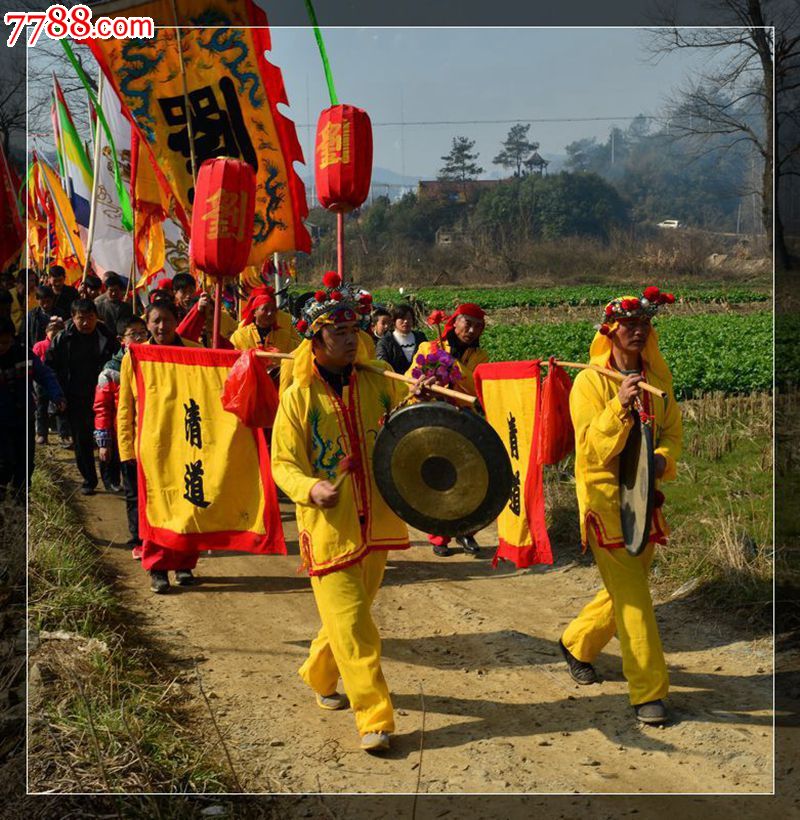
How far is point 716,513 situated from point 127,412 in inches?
163

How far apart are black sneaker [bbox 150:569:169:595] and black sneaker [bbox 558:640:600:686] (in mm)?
2702

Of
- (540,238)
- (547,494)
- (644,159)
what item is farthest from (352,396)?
(644,159)

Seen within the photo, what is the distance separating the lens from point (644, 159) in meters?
70.3

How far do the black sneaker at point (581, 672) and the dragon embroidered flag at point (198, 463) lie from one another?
186 centimetres

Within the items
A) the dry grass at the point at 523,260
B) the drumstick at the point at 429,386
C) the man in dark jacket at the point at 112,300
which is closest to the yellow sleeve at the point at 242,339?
the drumstick at the point at 429,386

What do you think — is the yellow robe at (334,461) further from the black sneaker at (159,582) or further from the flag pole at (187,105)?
the flag pole at (187,105)

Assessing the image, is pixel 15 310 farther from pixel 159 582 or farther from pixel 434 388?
pixel 434 388

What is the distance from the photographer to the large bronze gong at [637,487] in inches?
168

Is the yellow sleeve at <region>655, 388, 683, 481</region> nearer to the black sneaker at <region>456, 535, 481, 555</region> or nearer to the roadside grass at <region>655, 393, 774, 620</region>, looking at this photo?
the roadside grass at <region>655, 393, 774, 620</region>

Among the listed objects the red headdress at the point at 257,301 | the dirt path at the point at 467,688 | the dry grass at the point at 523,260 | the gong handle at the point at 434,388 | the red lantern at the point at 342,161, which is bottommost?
the dirt path at the point at 467,688

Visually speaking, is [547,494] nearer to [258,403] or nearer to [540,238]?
[258,403]

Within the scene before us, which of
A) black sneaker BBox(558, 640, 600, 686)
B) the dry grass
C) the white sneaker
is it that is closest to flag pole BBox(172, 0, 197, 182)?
black sneaker BBox(558, 640, 600, 686)

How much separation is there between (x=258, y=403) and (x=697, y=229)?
51.0 metres

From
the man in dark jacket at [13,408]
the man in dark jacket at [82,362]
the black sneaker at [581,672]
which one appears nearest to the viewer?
the black sneaker at [581,672]
